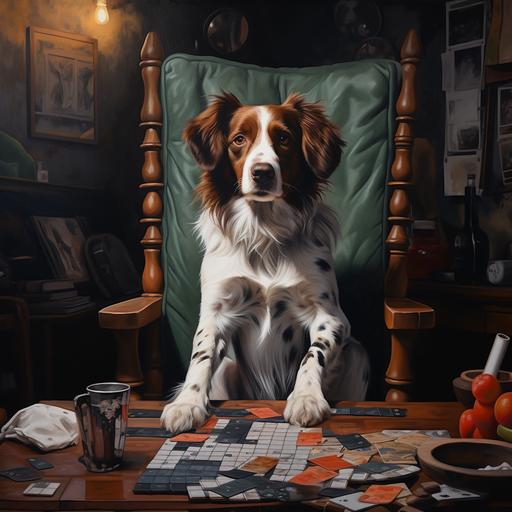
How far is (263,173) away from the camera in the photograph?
1.67 meters

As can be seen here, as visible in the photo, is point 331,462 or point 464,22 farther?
point 464,22

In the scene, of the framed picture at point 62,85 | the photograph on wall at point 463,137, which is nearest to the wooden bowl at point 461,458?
the photograph on wall at point 463,137

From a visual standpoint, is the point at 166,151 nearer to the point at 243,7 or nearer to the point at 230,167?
the point at 230,167

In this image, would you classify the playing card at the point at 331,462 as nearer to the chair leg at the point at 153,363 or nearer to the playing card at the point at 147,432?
the playing card at the point at 147,432

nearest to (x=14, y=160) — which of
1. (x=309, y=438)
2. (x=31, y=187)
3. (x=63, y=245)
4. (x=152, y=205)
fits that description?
(x=31, y=187)

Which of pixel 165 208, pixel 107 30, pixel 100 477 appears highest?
pixel 107 30

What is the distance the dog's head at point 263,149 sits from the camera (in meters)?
1.68

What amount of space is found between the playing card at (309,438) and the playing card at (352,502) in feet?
0.72

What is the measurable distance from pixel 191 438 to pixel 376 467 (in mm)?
336

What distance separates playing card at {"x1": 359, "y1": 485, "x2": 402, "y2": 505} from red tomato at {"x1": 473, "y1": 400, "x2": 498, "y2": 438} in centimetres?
23

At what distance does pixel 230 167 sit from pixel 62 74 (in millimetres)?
1598

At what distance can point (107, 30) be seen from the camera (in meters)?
3.07

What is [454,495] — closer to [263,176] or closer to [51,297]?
[263,176]

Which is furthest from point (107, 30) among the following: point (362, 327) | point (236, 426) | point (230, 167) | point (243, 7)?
point (236, 426)
